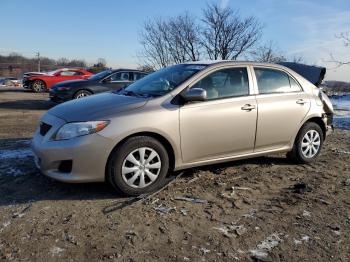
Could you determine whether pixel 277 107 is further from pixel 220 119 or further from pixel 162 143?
pixel 162 143

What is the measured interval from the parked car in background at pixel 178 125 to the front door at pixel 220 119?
13 mm

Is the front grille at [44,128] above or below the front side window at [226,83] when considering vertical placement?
below

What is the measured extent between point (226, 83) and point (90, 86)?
8.72 meters

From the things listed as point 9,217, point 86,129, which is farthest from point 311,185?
point 9,217

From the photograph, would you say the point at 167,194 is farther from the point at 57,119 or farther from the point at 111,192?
the point at 57,119

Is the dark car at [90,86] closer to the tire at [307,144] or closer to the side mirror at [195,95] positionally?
the tire at [307,144]

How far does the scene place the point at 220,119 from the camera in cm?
515

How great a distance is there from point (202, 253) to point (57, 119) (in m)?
2.29

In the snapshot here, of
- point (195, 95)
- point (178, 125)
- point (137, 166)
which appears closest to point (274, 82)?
point (195, 95)

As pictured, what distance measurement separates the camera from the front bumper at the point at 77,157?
436cm

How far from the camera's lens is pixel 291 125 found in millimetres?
5945

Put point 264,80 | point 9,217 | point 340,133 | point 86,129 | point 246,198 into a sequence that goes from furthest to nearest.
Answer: point 340,133, point 264,80, point 246,198, point 86,129, point 9,217

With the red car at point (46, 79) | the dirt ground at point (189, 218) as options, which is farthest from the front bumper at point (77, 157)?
the red car at point (46, 79)

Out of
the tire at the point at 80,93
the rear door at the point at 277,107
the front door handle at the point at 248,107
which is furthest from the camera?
the tire at the point at 80,93
